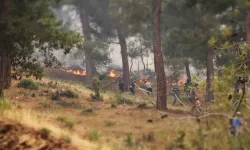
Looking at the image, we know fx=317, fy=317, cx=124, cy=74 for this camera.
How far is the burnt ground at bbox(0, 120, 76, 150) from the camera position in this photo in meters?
6.23

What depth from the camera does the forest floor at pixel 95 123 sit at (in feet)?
23.1

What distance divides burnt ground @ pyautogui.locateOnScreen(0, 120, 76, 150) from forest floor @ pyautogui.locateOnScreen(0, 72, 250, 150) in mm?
35

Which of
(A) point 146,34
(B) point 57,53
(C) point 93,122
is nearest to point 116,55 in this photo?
(B) point 57,53

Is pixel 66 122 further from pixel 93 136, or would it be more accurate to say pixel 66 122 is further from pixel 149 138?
pixel 149 138

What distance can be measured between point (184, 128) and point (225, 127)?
4.64ft

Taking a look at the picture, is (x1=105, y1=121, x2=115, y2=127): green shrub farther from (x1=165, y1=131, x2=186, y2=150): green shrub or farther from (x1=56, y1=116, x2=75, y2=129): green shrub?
(x1=165, y1=131, x2=186, y2=150): green shrub

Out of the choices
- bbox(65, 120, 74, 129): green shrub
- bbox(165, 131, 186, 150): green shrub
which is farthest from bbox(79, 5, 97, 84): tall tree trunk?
bbox(165, 131, 186, 150): green shrub

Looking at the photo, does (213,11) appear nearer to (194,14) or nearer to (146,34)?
(194,14)

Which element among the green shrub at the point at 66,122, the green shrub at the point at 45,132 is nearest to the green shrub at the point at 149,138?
the green shrub at the point at 66,122

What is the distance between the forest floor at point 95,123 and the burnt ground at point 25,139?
35 mm

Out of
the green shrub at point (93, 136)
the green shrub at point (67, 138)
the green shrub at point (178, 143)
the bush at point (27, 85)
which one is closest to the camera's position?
the green shrub at point (67, 138)

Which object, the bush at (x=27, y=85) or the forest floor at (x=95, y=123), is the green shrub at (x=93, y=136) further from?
the bush at (x=27, y=85)

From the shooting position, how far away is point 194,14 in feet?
89.6

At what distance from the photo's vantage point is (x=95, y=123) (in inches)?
453
